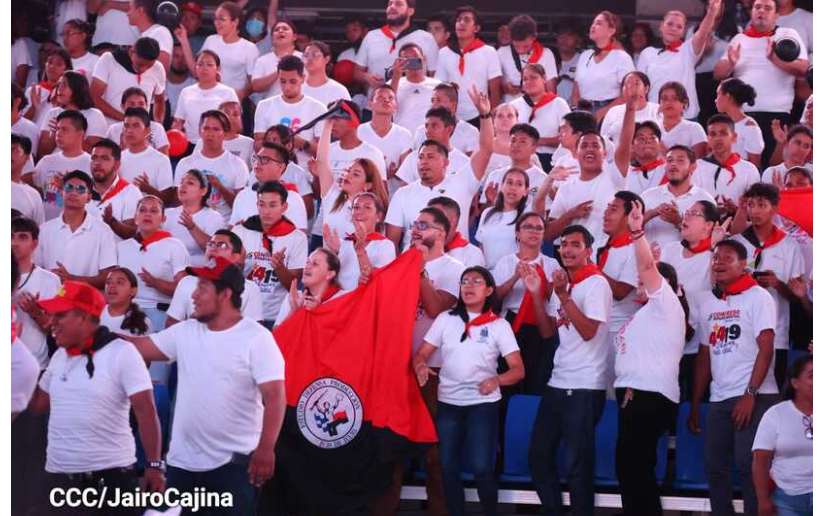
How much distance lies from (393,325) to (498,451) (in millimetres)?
737

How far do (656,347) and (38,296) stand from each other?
107 inches

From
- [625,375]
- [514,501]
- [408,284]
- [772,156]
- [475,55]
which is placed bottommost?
[514,501]

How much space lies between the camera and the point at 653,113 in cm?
818

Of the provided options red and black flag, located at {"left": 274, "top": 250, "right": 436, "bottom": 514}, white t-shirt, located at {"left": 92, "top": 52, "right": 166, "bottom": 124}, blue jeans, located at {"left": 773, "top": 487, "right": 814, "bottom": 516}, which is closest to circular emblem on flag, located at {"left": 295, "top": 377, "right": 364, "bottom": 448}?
red and black flag, located at {"left": 274, "top": 250, "right": 436, "bottom": 514}

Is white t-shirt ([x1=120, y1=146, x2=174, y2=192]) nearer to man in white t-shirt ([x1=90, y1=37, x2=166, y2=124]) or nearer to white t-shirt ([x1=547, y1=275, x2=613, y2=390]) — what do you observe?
man in white t-shirt ([x1=90, y1=37, x2=166, y2=124])

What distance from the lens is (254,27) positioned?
901 centimetres

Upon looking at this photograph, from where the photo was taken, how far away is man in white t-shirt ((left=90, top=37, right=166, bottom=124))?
8.59 metres

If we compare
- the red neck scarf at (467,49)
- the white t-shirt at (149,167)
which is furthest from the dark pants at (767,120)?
the white t-shirt at (149,167)

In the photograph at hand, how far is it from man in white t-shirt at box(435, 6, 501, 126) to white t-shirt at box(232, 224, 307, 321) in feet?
6.17

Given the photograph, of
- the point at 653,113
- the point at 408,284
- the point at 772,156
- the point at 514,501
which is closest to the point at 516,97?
the point at 653,113

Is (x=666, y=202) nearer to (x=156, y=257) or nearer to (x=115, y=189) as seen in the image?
(x=156, y=257)

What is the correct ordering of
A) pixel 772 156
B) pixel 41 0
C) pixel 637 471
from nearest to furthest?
pixel 637 471, pixel 772 156, pixel 41 0

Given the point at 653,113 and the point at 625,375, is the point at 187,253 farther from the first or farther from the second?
the point at 653,113

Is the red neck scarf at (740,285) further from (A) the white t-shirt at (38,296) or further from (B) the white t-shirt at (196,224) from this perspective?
(A) the white t-shirt at (38,296)
